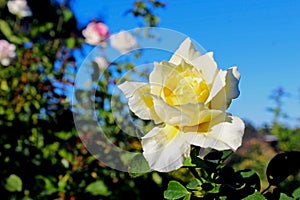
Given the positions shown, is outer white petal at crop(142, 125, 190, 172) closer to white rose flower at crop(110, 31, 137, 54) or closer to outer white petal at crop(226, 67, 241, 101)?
outer white petal at crop(226, 67, 241, 101)

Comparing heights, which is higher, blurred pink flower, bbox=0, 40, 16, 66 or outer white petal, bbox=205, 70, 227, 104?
blurred pink flower, bbox=0, 40, 16, 66

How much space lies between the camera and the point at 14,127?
6.55 ft

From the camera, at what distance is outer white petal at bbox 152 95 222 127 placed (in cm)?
60

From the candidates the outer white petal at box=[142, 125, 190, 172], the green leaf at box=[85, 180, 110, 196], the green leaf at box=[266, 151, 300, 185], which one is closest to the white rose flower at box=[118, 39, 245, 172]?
the outer white petal at box=[142, 125, 190, 172]

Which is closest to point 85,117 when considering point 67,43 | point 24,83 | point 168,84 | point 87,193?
point 87,193

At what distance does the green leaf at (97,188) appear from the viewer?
68.3 inches

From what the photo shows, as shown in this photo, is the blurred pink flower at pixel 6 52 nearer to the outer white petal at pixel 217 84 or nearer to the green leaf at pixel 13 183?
the green leaf at pixel 13 183

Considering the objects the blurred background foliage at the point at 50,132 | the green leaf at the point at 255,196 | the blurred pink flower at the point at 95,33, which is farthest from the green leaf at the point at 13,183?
the green leaf at the point at 255,196

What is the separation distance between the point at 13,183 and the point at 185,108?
125 cm

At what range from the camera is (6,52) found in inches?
88.0

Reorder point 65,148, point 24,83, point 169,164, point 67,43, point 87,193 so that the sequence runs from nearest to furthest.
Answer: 1. point 169,164
2. point 87,193
3. point 65,148
4. point 24,83
5. point 67,43

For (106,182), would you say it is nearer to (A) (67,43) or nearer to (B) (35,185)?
(B) (35,185)

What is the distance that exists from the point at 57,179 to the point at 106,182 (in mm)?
195

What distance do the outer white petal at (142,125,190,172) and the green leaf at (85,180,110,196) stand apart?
115 centimetres
